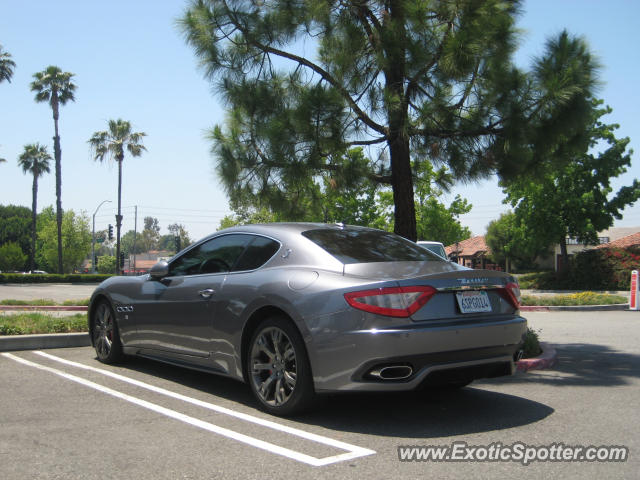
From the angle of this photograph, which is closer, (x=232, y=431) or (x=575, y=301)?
(x=232, y=431)

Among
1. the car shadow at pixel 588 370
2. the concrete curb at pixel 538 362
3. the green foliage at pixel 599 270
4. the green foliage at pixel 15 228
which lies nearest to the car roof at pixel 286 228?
the car shadow at pixel 588 370

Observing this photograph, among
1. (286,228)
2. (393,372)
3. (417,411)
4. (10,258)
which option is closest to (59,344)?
(286,228)

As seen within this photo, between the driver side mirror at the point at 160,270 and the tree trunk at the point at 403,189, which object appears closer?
the driver side mirror at the point at 160,270

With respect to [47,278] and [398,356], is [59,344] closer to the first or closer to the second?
[398,356]

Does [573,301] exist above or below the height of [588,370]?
above

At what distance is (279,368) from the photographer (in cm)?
459

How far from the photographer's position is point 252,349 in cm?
479

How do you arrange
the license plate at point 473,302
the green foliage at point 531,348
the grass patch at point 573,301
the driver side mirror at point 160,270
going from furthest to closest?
the grass patch at point 573,301 → the green foliage at point 531,348 → the driver side mirror at point 160,270 → the license plate at point 473,302

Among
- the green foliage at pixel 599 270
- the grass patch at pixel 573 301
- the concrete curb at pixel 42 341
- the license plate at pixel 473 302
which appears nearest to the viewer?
the license plate at pixel 473 302

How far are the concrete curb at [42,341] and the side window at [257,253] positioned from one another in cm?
393

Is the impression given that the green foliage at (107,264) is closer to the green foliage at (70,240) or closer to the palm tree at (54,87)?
the green foliage at (70,240)

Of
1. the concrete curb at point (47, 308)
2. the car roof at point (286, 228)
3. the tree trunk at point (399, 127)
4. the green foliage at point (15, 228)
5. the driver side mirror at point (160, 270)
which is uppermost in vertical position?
the green foliage at point (15, 228)

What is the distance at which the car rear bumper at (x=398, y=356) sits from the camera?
4.03m

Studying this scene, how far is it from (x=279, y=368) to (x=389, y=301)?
105cm
